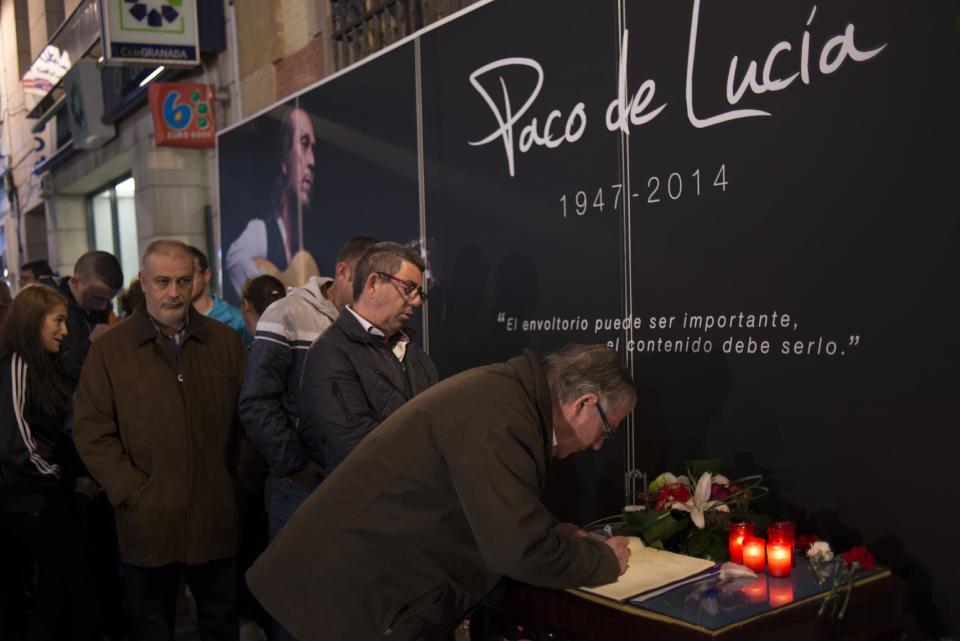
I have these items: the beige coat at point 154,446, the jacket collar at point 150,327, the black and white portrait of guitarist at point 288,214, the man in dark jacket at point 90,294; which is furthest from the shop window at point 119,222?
the beige coat at point 154,446

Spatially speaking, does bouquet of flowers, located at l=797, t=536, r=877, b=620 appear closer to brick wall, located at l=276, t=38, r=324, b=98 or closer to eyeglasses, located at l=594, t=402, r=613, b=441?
eyeglasses, located at l=594, t=402, r=613, b=441

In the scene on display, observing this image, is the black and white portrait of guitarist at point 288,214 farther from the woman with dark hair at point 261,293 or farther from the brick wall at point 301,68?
the brick wall at point 301,68

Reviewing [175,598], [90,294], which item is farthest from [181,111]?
[175,598]

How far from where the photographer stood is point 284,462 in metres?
3.67

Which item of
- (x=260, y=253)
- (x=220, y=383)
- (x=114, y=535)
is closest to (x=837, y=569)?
(x=220, y=383)

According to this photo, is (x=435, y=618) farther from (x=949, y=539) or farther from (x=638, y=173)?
(x=638, y=173)

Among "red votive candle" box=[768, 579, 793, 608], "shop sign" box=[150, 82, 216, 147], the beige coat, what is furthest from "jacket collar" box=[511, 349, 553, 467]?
"shop sign" box=[150, 82, 216, 147]

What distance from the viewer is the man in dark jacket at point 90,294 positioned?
586cm

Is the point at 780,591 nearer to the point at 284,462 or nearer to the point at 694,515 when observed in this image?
the point at 694,515

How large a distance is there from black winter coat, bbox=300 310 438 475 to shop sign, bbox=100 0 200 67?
269 inches

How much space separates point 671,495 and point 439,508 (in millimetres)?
1031

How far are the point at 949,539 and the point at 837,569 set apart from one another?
1.38 ft

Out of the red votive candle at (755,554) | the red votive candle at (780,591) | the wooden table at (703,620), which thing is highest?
the red votive candle at (755,554)

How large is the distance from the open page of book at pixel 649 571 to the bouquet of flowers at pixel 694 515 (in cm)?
7
